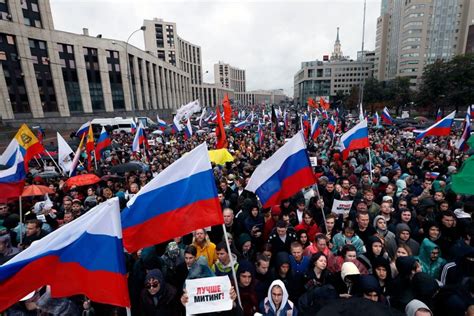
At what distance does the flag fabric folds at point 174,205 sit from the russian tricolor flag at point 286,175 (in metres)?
1.51

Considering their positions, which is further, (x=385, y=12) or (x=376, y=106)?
(x=385, y=12)

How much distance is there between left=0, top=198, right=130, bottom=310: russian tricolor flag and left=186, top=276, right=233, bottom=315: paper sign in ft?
2.15

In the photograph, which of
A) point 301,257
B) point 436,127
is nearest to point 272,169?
point 301,257

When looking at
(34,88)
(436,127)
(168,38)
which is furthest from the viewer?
(168,38)

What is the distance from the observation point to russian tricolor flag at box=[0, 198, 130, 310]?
254 cm

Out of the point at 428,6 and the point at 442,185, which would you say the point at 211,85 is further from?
the point at 442,185

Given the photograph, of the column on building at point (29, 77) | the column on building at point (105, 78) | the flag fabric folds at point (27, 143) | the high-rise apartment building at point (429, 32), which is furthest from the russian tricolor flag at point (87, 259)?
the high-rise apartment building at point (429, 32)

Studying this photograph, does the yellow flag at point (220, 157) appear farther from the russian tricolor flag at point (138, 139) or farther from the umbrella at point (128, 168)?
the russian tricolor flag at point (138, 139)

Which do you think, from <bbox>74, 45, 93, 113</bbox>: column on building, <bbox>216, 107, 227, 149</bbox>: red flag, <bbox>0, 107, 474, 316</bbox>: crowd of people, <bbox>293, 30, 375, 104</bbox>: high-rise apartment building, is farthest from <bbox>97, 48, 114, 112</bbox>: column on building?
<bbox>293, 30, 375, 104</bbox>: high-rise apartment building

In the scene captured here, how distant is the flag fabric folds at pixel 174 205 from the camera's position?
10.0ft

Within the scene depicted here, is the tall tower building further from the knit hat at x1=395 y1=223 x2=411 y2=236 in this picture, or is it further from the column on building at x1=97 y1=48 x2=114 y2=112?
the knit hat at x1=395 y1=223 x2=411 y2=236

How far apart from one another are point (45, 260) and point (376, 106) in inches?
2416

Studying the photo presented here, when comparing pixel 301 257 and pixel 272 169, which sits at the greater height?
pixel 272 169

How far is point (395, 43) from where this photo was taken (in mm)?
82000
